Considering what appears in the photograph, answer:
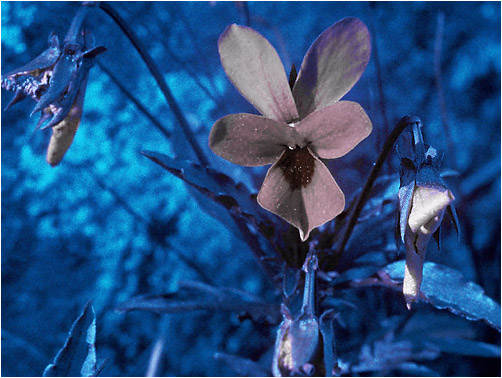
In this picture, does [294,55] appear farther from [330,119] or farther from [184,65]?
[330,119]

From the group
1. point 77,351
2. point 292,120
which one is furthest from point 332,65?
point 77,351

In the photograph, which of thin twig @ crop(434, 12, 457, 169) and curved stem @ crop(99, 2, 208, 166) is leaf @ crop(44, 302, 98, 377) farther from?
thin twig @ crop(434, 12, 457, 169)

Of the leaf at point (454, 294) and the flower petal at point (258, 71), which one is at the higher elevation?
the flower petal at point (258, 71)

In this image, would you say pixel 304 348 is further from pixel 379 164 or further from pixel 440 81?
pixel 440 81

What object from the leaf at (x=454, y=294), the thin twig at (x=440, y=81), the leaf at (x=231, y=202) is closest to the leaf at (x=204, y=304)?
the leaf at (x=231, y=202)

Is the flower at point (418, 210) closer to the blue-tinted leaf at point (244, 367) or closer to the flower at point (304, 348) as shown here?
the flower at point (304, 348)

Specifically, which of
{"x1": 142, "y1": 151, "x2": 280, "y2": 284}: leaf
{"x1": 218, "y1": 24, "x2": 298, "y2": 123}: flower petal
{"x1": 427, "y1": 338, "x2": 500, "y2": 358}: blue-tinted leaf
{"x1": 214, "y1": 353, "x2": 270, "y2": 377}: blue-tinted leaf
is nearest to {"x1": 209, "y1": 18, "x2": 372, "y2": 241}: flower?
{"x1": 218, "y1": 24, "x2": 298, "y2": 123}: flower petal
